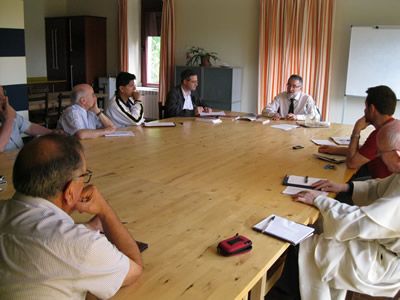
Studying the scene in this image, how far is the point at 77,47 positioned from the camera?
8.21 metres

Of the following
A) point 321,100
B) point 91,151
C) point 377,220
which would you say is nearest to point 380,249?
point 377,220

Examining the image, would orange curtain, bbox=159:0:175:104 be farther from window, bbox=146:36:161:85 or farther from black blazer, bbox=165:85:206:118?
black blazer, bbox=165:85:206:118

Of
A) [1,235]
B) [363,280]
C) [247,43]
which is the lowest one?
[363,280]

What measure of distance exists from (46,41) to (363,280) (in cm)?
837

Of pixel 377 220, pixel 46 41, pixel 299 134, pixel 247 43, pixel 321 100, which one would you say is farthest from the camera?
pixel 46 41

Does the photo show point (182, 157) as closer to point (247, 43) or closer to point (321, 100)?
point (321, 100)

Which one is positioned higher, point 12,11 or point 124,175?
point 12,11

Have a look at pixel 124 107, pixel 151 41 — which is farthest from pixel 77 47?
pixel 124 107

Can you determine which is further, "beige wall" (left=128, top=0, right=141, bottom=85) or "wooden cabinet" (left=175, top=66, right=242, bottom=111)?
"beige wall" (left=128, top=0, right=141, bottom=85)

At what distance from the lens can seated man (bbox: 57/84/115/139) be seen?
3.54 metres

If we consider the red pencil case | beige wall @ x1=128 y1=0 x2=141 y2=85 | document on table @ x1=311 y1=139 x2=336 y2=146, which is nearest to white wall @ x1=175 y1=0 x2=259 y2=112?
beige wall @ x1=128 y1=0 x2=141 y2=85

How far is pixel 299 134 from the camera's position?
158 inches

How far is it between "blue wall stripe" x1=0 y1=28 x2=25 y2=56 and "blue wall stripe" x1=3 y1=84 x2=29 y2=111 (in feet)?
1.39

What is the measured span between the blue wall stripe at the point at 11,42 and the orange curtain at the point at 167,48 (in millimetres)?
2573
